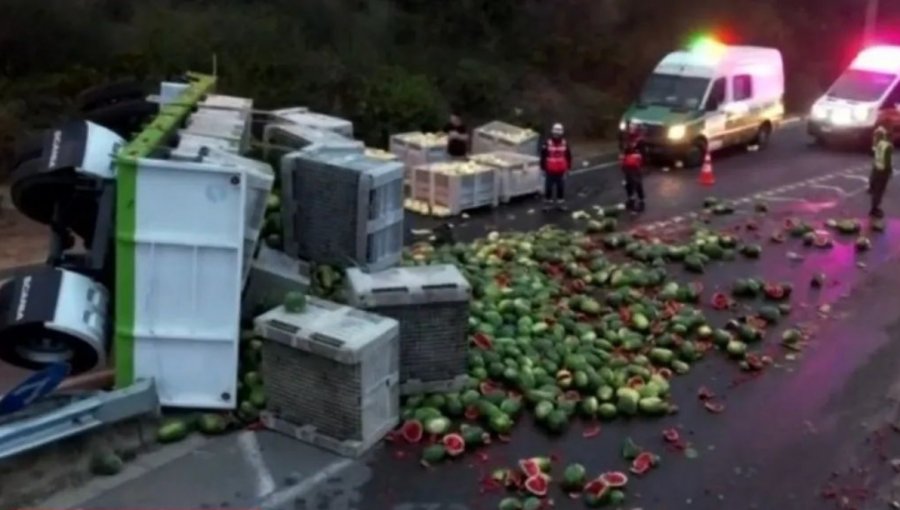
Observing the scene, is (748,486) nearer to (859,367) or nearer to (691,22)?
(859,367)

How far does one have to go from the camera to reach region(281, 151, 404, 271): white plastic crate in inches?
473

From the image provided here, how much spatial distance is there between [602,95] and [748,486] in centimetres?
2020

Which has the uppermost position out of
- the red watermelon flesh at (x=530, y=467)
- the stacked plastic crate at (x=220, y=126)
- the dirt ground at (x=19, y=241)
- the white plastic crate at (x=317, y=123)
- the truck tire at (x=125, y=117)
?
the stacked plastic crate at (x=220, y=126)

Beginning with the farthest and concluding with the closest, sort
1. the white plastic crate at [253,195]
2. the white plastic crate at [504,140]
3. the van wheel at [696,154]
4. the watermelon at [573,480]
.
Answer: the van wheel at [696,154] < the white plastic crate at [504,140] < the white plastic crate at [253,195] < the watermelon at [573,480]

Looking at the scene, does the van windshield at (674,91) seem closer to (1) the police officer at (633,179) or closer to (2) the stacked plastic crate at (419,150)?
(1) the police officer at (633,179)

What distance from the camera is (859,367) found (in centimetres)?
1345

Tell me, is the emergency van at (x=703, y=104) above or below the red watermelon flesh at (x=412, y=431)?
above

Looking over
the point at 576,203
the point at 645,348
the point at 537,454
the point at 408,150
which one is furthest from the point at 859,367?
the point at 408,150

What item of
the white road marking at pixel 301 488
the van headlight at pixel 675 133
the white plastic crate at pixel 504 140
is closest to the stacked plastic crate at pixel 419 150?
the white plastic crate at pixel 504 140

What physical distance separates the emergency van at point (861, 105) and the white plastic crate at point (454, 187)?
1083 centimetres

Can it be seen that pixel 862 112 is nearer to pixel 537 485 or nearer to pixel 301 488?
pixel 537 485

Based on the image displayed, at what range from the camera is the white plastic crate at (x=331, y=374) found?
1019cm

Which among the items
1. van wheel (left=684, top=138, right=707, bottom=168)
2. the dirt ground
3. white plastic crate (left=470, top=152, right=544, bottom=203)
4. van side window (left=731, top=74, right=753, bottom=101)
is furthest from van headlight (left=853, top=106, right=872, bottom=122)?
the dirt ground

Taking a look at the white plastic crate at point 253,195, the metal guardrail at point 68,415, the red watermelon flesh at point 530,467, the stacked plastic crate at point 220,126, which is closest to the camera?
the metal guardrail at point 68,415
